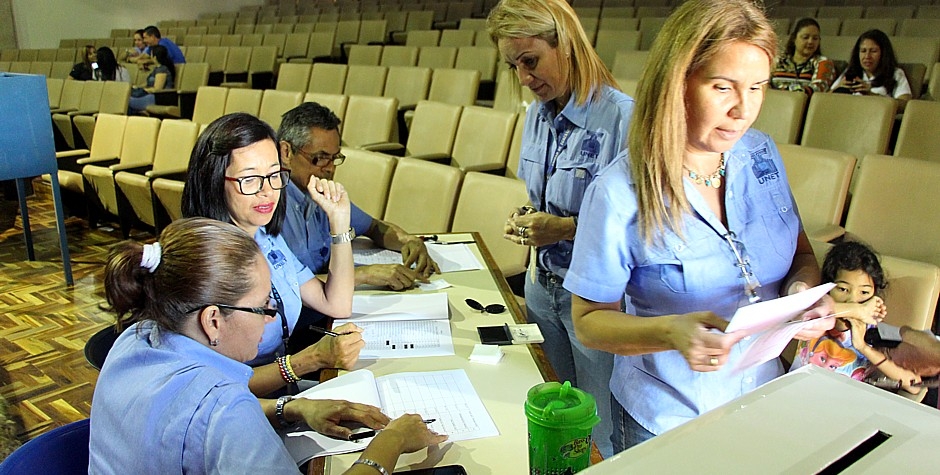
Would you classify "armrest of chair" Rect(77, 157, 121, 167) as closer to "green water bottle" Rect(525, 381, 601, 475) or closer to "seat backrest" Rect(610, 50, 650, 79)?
"seat backrest" Rect(610, 50, 650, 79)

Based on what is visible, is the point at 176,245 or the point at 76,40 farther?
the point at 76,40

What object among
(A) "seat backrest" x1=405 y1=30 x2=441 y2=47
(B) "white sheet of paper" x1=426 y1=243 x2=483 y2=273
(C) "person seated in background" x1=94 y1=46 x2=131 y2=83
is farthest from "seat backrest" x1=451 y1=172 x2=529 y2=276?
(C) "person seated in background" x1=94 y1=46 x2=131 y2=83

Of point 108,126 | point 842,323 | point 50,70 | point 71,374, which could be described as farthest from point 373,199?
point 50,70

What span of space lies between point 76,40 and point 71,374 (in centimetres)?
997

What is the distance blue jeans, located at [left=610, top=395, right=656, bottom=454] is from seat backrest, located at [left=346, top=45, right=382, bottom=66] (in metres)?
5.88

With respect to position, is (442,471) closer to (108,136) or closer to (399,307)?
(399,307)

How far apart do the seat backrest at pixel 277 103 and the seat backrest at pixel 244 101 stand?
97mm

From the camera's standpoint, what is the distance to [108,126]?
519cm

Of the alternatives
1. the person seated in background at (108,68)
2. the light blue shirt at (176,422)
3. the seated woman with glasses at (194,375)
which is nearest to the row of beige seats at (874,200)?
the seated woman with glasses at (194,375)

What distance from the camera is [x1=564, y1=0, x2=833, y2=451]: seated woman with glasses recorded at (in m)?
0.95

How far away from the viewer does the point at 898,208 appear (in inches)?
89.0

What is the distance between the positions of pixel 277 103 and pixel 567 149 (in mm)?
3815

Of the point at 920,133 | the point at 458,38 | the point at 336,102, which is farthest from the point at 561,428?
the point at 458,38

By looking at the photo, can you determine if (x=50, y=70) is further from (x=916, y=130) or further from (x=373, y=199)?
(x=916, y=130)
